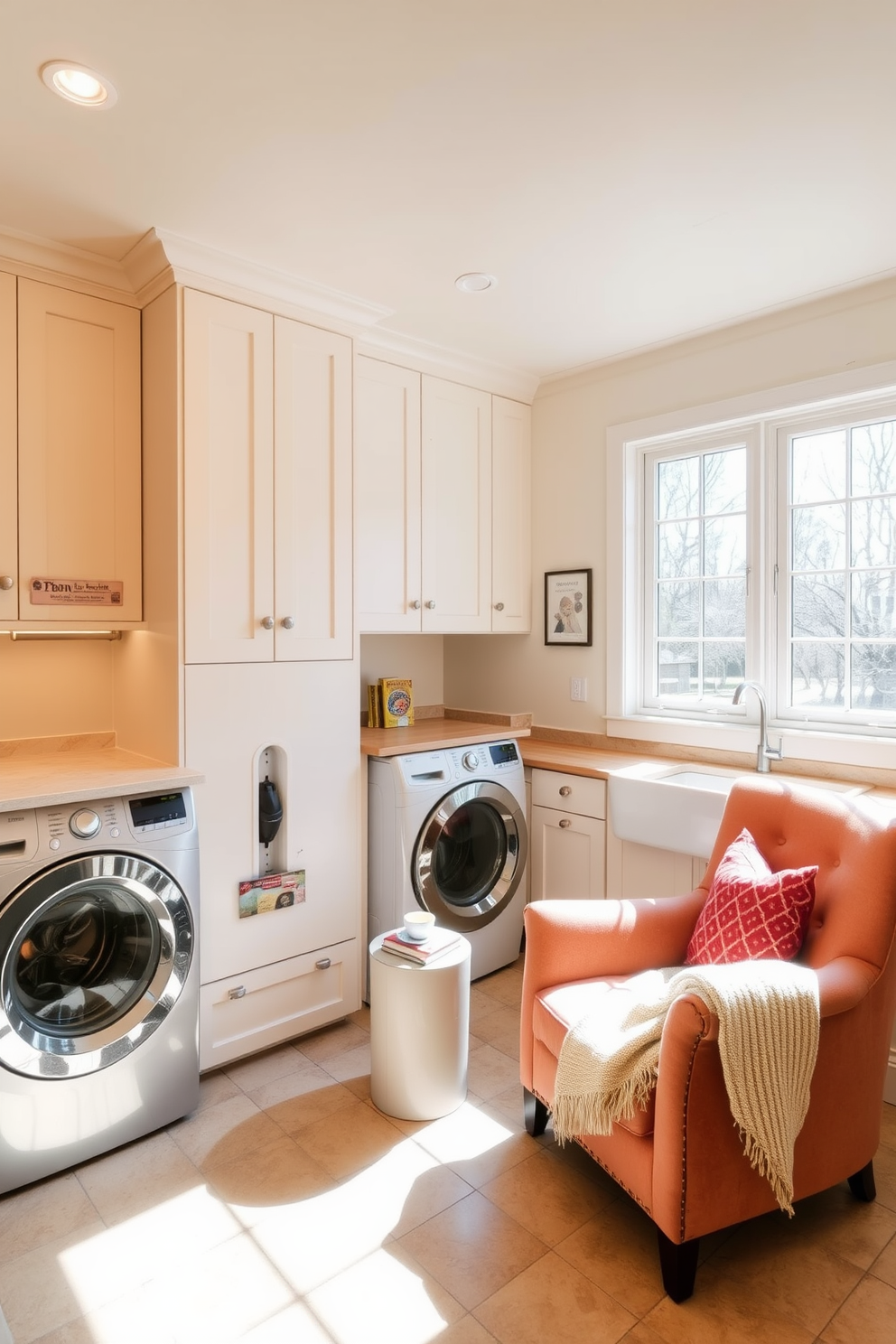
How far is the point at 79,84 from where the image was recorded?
1.61 m

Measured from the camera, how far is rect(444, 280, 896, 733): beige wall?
2654mm

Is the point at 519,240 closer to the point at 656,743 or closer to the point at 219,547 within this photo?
the point at 219,547

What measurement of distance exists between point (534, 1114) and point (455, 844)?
102cm

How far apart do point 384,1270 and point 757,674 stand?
2.22 meters

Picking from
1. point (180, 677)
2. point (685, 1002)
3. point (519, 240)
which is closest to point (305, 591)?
point (180, 677)

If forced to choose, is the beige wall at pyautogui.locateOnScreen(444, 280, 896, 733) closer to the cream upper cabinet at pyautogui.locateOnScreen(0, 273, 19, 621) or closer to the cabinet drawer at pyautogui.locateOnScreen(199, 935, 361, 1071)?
the cabinet drawer at pyautogui.locateOnScreen(199, 935, 361, 1071)

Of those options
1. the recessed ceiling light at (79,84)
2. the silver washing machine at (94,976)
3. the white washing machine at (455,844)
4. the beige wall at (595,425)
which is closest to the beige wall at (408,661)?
the beige wall at (595,425)

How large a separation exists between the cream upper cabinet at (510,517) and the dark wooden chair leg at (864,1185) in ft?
7.49

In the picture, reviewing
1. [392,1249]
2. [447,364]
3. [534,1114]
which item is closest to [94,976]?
[392,1249]

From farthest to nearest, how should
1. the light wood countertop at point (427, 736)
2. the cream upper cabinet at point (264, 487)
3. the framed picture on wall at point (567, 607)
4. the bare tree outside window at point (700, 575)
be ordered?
the framed picture on wall at point (567, 607) < the bare tree outside window at point (700, 575) < the light wood countertop at point (427, 736) < the cream upper cabinet at point (264, 487)

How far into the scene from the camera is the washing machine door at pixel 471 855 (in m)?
2.80

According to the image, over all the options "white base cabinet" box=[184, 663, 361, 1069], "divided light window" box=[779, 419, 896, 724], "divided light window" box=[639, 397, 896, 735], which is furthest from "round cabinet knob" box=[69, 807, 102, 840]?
"divided light window" box=[779, 419, 896, 724]

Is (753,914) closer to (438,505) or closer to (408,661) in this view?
(438,505)

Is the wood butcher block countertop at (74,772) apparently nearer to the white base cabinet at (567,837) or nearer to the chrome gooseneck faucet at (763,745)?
the white base cabinet at (567,837)
